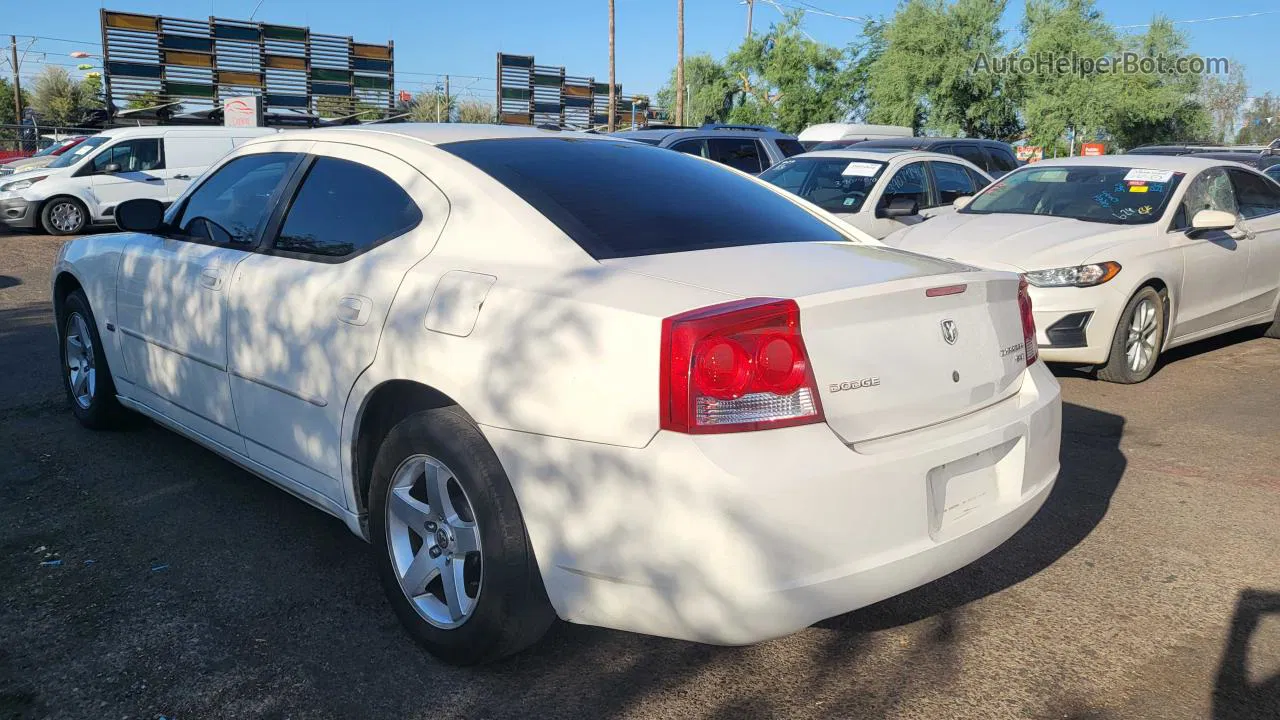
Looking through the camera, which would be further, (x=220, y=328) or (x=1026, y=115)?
(x=1026, y=115)

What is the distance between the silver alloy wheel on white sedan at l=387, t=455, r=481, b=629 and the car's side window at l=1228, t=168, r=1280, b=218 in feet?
23.0

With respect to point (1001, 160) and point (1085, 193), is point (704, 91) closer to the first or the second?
point (1001, 160)

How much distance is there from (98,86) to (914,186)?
47.7 metres

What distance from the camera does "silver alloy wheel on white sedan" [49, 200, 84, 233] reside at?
1673 centimetres

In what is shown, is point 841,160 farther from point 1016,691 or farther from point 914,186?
point 1016,691

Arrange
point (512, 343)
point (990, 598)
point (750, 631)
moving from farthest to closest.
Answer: point (990, 598), point (512, 343), point (750, 631)

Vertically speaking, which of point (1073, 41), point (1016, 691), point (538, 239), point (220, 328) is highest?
point (1073, 41)

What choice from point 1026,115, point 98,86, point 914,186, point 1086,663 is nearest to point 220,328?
point 1086,663

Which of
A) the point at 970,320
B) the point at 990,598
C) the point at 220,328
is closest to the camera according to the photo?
the point at 970,320

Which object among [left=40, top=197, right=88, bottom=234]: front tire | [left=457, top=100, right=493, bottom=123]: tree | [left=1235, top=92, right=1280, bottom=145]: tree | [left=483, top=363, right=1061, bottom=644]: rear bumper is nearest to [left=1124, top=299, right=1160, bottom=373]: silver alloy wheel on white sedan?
[left=483, top=363, right=1061, bottom=644]: rear bumper

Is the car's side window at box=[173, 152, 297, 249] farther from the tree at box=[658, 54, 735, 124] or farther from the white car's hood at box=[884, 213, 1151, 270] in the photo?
the tree at box=[658, 54, 735, 124]

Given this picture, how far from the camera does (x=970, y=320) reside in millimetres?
2914

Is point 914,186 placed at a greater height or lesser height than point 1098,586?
greater

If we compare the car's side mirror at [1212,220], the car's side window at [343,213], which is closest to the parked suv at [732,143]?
the car's side mirror at [1212,220]
